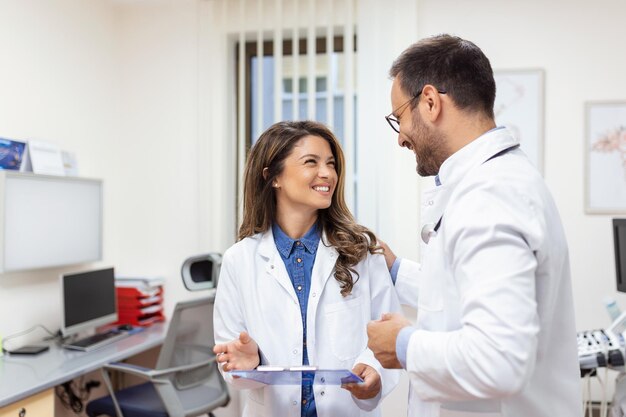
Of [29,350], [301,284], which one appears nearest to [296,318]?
[301,284]

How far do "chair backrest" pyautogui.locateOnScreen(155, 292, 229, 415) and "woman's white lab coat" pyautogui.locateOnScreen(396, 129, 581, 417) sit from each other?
1627mm

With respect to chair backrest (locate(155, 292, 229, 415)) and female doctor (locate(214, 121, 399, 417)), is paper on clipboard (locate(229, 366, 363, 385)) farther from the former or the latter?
chair backrest (locate(155, 292, 229, 415))

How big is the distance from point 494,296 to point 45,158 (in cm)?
270

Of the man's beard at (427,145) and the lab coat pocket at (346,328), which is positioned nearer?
the man's beard at (427,145)

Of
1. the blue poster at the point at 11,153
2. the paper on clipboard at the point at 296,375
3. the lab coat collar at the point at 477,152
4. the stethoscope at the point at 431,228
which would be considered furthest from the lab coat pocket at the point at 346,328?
the blue poster at the point at 11,153

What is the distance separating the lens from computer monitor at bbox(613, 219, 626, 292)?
280cm

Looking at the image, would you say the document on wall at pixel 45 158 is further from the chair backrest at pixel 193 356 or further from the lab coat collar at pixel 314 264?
the lab coat collar at pixel 314 264

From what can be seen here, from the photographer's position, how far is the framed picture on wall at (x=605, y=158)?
3.22m

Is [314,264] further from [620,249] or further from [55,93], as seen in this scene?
[55,93]

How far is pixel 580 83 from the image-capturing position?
3.26 metres

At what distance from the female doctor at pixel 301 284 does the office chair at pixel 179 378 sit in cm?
103

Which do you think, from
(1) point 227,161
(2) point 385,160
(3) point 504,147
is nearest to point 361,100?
(2) point 385,160

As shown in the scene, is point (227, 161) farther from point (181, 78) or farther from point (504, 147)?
point (504, 147)

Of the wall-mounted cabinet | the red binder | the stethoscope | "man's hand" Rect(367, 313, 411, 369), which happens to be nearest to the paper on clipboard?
"man's hand" Rect(367, 313, 411, 369)
